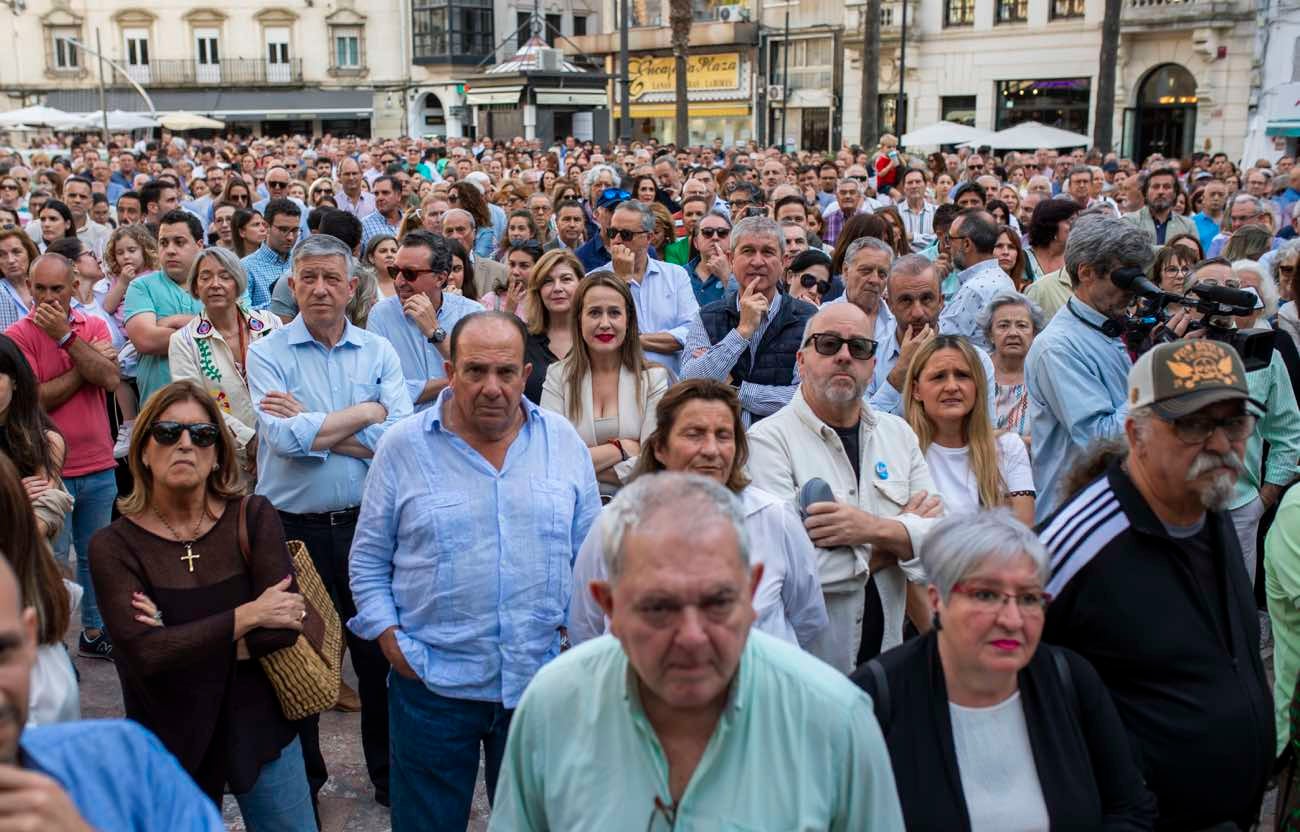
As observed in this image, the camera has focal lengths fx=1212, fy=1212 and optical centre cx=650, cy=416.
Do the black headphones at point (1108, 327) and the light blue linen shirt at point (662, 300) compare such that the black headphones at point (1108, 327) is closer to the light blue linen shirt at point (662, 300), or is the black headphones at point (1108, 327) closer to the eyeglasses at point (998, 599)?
the eyeglasses at point (998, 599)

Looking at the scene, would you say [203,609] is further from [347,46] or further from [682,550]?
[347,46]

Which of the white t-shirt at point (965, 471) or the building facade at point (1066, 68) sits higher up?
the building facade at point (1066, 68)

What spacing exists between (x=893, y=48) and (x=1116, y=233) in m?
38.9

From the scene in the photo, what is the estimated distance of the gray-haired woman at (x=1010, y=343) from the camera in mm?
5684


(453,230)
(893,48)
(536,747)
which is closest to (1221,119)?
(893,48)

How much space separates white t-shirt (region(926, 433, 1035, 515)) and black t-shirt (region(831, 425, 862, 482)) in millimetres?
381

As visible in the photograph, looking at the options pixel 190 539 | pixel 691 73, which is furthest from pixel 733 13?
pixel 190 539

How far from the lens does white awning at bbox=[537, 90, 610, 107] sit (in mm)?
27672

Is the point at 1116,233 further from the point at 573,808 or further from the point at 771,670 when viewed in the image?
the point at 573,808

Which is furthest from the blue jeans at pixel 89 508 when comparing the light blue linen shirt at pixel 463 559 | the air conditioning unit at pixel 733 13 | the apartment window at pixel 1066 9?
the air conditioning unit at pixel 733 13

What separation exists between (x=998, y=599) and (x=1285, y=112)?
32538 mm

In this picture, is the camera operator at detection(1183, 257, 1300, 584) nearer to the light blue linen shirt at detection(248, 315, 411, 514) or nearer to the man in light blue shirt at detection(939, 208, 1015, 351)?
the man in light blue shirt at detection(939, 208, 1015, 351)

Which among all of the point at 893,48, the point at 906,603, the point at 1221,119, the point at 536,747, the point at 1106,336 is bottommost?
the point at 906,603

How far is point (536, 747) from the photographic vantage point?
2.30 meters
